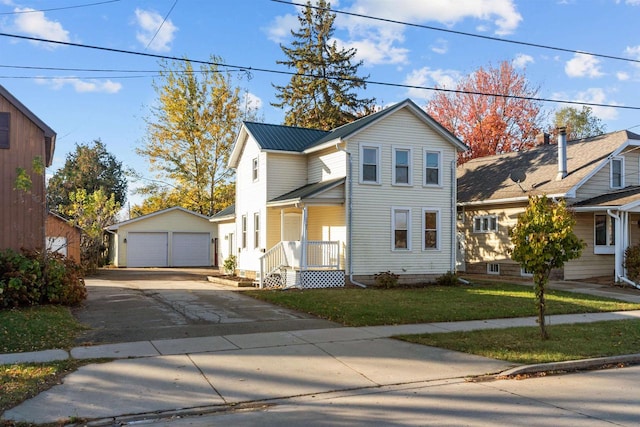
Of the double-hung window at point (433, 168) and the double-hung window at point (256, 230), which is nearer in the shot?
the double-hung window at point (433, 168)

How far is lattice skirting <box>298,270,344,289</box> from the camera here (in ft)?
62.1

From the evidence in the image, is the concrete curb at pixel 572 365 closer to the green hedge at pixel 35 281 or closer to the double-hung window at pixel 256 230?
the green hedge at pixel 35 281

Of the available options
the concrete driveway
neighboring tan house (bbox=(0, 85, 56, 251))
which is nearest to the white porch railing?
the concrete driveway

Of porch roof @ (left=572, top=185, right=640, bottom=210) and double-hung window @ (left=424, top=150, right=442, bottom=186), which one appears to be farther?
double-hung window @ (left=424, top=150, right=442, bottom=186)

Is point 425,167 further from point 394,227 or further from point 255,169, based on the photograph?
point 255,169

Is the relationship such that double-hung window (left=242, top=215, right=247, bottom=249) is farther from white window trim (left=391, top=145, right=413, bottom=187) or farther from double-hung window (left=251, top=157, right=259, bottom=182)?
white window trim (left=391, top=145, right=413, bottom=187)

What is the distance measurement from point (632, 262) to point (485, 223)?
677 centimetres

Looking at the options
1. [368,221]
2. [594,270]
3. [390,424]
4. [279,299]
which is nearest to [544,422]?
[390,424]

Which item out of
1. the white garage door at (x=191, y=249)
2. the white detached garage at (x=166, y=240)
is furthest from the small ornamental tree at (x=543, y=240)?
the white garage door at (x=191, y=249)

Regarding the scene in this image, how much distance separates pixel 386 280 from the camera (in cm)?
1948

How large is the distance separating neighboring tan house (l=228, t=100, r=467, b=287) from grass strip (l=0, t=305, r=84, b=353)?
8.71 meters

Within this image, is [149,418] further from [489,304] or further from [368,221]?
[368,221]

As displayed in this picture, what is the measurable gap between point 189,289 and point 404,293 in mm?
7620

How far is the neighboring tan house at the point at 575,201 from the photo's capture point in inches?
824
